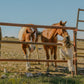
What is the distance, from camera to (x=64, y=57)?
198 inches

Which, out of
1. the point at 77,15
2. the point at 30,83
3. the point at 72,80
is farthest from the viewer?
the point at 77,15

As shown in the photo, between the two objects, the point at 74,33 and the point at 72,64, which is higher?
the point at 74,33

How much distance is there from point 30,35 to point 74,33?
9.24 feet

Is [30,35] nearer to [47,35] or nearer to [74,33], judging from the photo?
[47,35]

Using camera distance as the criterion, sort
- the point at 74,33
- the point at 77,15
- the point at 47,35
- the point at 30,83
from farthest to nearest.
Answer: the point at 47,35 < the point at 77,15 < the point at 74,33 < the point at 30,83

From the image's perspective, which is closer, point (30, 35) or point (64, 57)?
point (64, 57)

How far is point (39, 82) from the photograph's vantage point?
4.05 m

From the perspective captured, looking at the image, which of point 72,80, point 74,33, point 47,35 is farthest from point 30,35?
point 72,80

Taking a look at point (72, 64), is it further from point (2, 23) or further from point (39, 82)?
point (2, 23)

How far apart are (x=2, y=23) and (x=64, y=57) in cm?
207

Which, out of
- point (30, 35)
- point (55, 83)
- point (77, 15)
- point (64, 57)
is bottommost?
point (55, 83)

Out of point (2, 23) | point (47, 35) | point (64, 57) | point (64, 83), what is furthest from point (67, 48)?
point (47, 35)

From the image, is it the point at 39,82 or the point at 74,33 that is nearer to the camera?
the point at 39,82

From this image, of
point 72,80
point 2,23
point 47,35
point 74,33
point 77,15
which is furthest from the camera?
point 47,35
